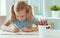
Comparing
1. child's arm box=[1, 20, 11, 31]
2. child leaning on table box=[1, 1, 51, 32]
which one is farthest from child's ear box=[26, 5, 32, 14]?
child's arm box=[1, 20, 11, 31]

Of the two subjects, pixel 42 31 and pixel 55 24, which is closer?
pixel 42 31

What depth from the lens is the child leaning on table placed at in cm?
121

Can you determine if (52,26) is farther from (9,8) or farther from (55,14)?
(9,8)

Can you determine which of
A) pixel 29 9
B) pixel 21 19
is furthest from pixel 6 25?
pixel 29 9

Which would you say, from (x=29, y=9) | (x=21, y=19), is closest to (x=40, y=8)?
(x=29, y=9)

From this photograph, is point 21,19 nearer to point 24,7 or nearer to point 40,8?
point 24,7

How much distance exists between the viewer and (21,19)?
1228mm

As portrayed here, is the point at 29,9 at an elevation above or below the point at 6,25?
above

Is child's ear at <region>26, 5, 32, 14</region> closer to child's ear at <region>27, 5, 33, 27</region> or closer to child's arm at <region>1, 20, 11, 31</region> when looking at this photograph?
child's ear at <region>27, 5, 33, 27</region>

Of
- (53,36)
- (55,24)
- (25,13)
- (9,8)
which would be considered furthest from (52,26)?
(9,8)

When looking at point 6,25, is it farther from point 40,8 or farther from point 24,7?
point 40,8

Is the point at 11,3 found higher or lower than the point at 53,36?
higher

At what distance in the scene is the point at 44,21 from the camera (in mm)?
1160

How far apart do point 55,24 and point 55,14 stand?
0.11m
